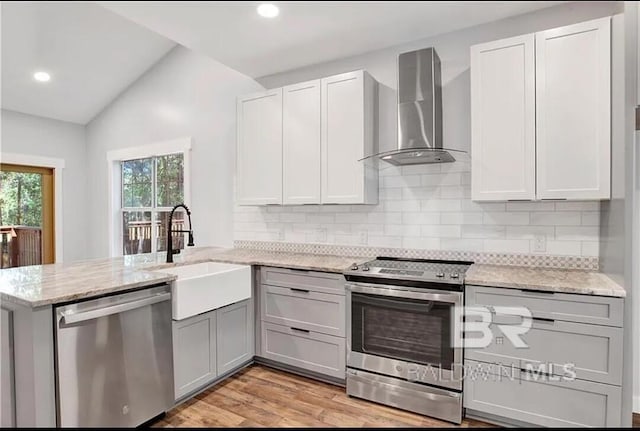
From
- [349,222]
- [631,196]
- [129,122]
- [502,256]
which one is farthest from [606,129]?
[129,122]

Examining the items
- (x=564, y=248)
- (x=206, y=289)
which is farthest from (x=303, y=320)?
(x=564, y=248)

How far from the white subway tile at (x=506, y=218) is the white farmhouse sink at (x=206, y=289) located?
1.91 metres

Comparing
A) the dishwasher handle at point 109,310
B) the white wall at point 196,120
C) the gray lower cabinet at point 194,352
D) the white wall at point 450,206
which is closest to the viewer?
the dishwasher handle at point 109,310

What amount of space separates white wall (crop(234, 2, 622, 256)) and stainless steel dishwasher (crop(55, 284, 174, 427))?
1657mm

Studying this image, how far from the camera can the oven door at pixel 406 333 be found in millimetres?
2164

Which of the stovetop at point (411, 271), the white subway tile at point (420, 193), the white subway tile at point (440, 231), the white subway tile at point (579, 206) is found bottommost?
the stovetop at point (411, 271)

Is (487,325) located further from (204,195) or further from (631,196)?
(204,195)

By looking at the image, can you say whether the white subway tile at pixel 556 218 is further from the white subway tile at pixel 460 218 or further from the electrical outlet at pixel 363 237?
the electrical outlet at pixel 363 237

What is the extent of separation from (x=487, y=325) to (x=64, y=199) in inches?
216

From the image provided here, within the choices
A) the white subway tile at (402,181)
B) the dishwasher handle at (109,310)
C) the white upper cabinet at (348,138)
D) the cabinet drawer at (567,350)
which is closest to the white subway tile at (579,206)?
the cabinet drawer at (567,350)

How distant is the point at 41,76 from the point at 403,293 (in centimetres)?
308

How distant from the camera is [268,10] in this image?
1.66 m

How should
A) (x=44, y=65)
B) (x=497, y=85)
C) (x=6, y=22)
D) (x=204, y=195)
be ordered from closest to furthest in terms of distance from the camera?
(x=6, y=22) → (x=497, y=85) → (x=44, y=65) → (x=204, y=195)

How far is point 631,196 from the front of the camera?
1.92 meters
